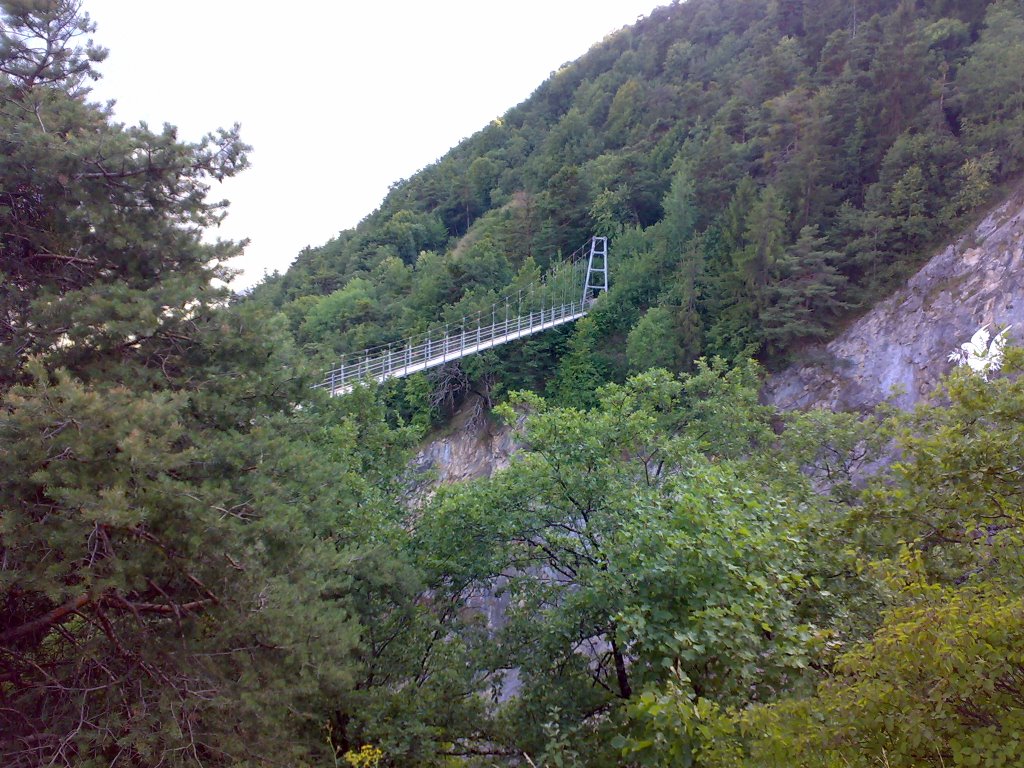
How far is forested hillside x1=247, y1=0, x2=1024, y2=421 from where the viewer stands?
697 inches

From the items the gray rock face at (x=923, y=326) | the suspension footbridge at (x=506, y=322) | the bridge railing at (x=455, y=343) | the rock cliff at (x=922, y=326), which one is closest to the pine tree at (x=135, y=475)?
the rock cliff at (x=922, y=326)

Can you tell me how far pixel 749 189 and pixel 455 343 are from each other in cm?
1195

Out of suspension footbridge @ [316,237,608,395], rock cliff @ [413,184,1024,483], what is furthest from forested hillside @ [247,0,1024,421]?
suspension footbridge @ [316,237,608,395]

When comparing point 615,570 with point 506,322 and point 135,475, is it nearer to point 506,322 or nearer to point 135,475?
point 135,475

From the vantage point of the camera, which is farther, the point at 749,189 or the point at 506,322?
the point at 506,322

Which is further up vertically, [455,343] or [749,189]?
[749,189]

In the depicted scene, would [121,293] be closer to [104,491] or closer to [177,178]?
[177,178]

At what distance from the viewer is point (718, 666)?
4547mm

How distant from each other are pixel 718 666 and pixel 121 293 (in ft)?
17.6

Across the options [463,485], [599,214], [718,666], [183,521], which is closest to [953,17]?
[599,214]

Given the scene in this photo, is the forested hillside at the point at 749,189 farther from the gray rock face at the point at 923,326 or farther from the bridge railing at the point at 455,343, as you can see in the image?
the bridge railing at the point at 455,343

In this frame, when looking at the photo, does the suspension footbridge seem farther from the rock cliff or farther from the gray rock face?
the gray rock face

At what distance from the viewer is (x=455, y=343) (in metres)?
24.2

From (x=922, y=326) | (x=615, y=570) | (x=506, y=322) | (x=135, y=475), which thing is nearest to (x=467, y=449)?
(x=506, y=322)
